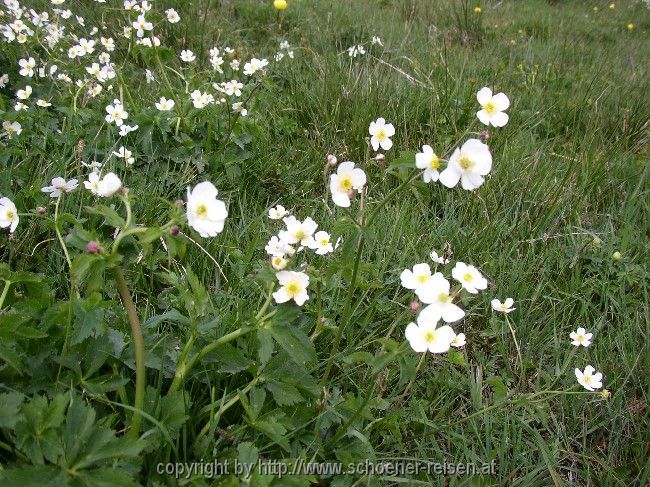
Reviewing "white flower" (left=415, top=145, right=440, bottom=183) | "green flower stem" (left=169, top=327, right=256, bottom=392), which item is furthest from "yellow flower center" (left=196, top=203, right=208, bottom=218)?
"white flower" (left=415, top=145, right=440, bottom=183)

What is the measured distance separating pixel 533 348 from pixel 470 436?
0.43m

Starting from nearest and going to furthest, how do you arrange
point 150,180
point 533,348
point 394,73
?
point 533,348 < point 150,180 < point 394,73

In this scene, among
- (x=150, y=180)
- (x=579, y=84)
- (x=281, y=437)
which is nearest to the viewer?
(x=281, y=437)

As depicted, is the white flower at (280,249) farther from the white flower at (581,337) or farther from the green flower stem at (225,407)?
the white flower at (581,337)

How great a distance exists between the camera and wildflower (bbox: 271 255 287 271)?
1.12 metres

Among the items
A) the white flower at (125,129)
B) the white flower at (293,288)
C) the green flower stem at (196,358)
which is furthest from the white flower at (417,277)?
the white flower at (125,129)

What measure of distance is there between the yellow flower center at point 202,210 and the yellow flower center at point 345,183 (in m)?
0.32

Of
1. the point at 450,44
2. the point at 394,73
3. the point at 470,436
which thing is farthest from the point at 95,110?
the point at 450,44

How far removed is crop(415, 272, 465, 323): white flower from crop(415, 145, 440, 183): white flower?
21 centimetres

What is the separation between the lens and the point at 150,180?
80.7 inches

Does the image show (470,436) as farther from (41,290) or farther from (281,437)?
(41,290)

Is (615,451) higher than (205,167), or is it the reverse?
(205,167)

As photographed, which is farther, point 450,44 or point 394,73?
point 450,44

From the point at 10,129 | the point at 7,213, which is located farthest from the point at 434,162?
the point at 10,129
